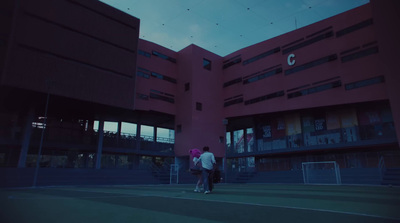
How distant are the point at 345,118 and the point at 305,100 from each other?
4166 mm

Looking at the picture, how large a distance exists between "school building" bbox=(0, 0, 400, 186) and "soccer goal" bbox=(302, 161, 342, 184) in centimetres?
36

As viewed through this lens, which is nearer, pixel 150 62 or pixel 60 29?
pixel 60 29

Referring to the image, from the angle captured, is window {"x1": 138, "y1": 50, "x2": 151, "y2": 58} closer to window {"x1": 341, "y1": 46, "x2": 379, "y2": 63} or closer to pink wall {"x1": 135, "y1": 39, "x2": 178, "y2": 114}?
pink wall {"x1": 135, "y1": 39, "x2": 178, "y2": 114}

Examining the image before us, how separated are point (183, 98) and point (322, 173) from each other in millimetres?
16949

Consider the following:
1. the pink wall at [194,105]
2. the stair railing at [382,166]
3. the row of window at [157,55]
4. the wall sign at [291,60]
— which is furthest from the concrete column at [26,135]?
the stair railing at [382,166]

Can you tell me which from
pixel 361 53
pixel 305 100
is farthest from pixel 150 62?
pixel 361 53

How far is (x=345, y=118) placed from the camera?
78.7ft

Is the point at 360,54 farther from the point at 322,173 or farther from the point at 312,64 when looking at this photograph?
the point at 322,173

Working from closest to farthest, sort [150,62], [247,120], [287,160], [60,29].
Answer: [60,29] → [287,160] → [150,62] → [247,120]

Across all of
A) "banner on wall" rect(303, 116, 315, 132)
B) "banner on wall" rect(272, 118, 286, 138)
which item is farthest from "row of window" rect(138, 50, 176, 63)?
"banner on wall" rect(303, 116, 315, 132)

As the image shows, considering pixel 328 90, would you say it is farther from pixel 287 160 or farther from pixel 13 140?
pixel 13 140

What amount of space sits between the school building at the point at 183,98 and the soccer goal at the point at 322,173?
1.17 ft

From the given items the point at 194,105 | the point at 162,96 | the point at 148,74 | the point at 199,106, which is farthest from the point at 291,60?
the point at 148,74

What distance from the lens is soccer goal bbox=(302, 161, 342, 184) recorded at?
17.7 m
